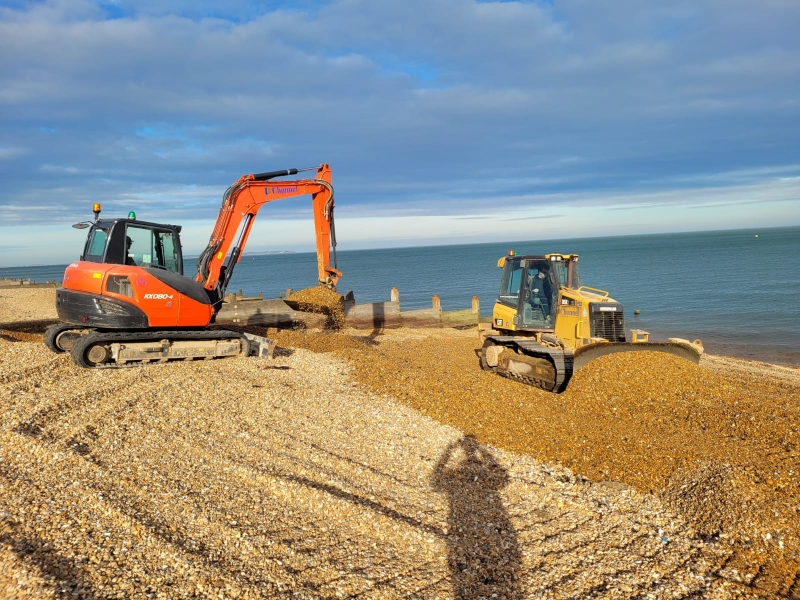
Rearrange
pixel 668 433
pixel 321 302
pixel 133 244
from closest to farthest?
pixel 668 433
pixel 133 244
pixel 321 302

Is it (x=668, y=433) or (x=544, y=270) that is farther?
(x=544, y=270)

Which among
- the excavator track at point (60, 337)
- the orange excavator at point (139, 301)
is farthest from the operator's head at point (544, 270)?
the excavator track at point (60, 337)

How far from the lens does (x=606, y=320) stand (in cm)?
1165

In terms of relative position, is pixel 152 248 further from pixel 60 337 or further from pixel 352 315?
pixel 352 315

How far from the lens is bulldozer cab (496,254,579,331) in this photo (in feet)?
40.4

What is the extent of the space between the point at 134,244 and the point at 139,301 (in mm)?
1333

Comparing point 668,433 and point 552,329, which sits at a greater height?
point 552,329

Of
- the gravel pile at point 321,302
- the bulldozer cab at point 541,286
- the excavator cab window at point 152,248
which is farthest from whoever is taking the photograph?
the gravel pile at point 321,302

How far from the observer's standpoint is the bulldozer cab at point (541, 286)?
1233 cm

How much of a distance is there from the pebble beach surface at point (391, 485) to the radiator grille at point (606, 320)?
0.82m

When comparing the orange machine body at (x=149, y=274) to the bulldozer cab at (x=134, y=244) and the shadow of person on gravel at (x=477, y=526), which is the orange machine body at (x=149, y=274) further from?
the shadow of person on gravel at (x=477, y=526)

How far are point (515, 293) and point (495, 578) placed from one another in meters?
8.75

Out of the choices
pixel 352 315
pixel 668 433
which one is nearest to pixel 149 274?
pixel 668 433

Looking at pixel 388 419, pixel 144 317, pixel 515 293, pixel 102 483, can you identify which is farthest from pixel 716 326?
pixel 102 483
